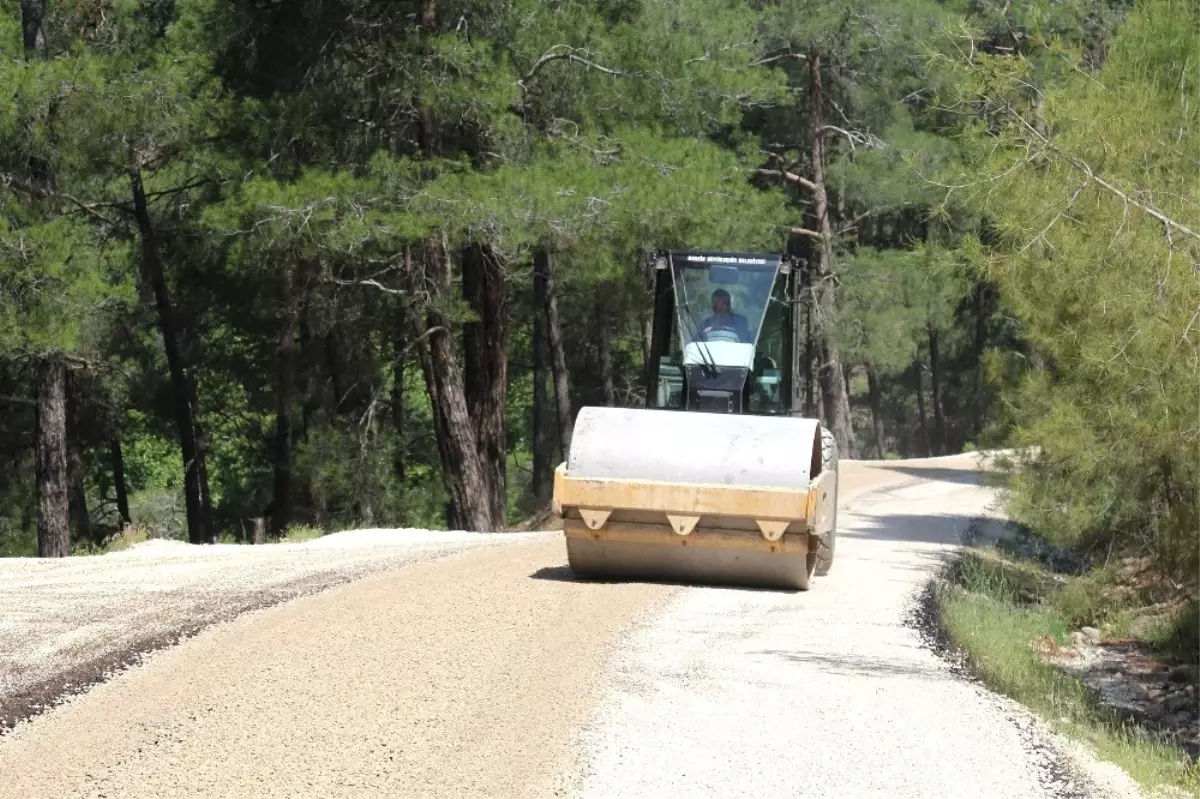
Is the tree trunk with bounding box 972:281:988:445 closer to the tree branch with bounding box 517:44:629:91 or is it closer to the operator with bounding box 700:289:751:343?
the tree branch with bounding box 517:44:629:91

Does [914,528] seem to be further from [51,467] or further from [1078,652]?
[51,467]

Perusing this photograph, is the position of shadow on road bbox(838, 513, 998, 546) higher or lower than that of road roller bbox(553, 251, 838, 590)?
lower

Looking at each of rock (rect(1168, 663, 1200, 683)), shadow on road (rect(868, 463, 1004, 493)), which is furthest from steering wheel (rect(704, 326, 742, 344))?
shadow on road (rect(868, 463, 1004, 493))

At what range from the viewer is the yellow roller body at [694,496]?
504 inches

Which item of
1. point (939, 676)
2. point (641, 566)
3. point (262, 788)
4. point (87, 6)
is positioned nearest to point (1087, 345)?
point (641, 566)

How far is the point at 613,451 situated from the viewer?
1317cm

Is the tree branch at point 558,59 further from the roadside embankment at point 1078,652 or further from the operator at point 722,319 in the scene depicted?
the operator at point 722,319

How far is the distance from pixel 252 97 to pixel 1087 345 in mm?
12457

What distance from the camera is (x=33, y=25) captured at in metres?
24.5

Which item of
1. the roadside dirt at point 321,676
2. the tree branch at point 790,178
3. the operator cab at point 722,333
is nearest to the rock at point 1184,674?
the operator cab at point 722,333

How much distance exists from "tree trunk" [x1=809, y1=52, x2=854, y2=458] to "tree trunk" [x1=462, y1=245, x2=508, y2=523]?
562 inches

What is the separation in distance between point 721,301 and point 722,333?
0.29m

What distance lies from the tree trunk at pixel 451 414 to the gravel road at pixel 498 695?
30.4 ft

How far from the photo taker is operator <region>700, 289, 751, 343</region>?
14836 mm
